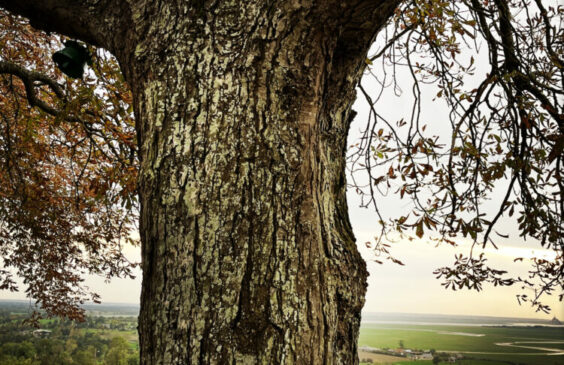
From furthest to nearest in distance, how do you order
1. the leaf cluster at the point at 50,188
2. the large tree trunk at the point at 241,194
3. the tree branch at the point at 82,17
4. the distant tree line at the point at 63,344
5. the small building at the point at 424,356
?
the distant tree line at the point at 63,344, the small building at the point at 424,356, the leaf cluster at the point at 50,188, the tree branch at the point at 82,17, the large tree trunk at the point at 241,194

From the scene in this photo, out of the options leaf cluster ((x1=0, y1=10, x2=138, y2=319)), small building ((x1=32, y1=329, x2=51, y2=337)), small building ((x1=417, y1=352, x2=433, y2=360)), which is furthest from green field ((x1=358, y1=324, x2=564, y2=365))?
small building ((x1=32, y1=329, x2=51, y2=337))

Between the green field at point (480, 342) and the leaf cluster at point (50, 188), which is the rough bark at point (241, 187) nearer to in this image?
the leaf cluster at point (50, 188)

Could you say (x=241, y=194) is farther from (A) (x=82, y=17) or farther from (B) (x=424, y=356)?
(B) (x=424, y=356)

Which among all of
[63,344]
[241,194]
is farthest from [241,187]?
[63,344]

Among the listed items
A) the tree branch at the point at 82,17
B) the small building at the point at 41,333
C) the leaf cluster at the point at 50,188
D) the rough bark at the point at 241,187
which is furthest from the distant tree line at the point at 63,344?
the rough bark at the point at 241,187

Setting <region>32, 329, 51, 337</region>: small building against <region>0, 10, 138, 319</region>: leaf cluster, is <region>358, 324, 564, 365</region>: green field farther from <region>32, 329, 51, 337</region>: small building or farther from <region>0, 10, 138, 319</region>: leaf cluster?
<region>32, 329, 51, 337</region>: small building

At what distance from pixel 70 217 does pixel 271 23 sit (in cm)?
629

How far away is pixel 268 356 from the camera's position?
987 mm

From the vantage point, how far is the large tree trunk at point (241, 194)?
1025 millimetres

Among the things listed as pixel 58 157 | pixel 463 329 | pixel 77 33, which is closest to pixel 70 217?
pixel 58 157

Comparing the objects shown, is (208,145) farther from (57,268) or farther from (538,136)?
(57,268)

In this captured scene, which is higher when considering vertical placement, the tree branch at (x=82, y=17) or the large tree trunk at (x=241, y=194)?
the tree branch at (x=82, y=17)

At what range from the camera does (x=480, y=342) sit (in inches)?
295

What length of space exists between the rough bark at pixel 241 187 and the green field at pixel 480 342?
243 inches
